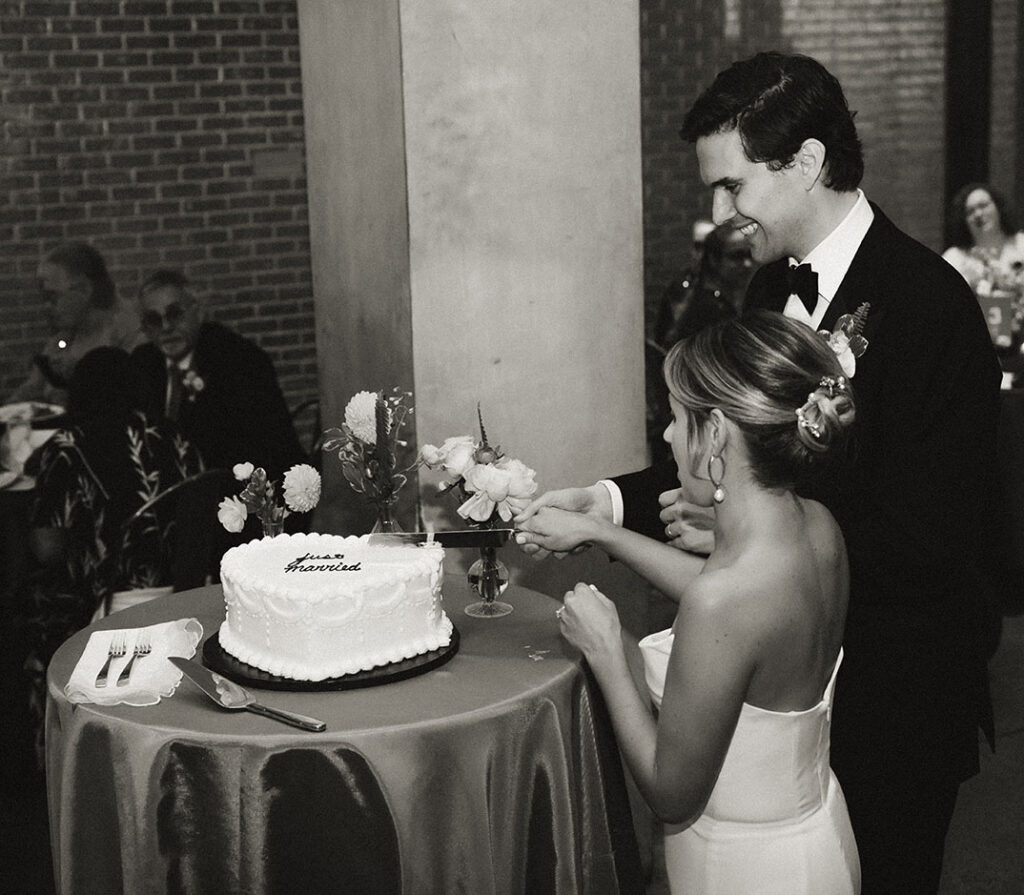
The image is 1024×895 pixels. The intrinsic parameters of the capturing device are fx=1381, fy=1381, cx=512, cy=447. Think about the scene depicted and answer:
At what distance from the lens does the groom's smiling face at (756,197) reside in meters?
2.24

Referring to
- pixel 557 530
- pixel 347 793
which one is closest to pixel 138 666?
pixel 347 793

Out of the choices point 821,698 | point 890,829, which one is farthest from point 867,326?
point 890,829

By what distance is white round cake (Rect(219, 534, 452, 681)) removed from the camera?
2.17 metres

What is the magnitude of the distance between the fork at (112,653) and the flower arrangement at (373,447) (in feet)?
1.63

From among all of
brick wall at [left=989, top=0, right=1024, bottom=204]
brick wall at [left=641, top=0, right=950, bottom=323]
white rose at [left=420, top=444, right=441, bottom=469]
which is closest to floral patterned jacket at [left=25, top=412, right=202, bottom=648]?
white rose at [left=420, top=444, right=441, bottom=469]

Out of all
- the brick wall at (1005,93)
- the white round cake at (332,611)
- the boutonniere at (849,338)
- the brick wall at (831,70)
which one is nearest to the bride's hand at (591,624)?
the white round cake at (332,611)

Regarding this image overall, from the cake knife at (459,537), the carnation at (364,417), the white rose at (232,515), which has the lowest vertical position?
the cake knife at (459,537)

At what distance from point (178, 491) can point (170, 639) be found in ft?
4.40

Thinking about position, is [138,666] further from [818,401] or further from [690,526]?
[818,401]

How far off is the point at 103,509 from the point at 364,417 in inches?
63.3

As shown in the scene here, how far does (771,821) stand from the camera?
78.1 inches

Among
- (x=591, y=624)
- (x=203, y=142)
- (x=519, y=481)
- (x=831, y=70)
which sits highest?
(x=831, y=70)

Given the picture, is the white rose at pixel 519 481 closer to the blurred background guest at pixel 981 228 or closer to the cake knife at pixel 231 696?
the cake knife at pixel 231 696

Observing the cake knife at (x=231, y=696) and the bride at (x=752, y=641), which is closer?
the bride at (x=752, y=641)
